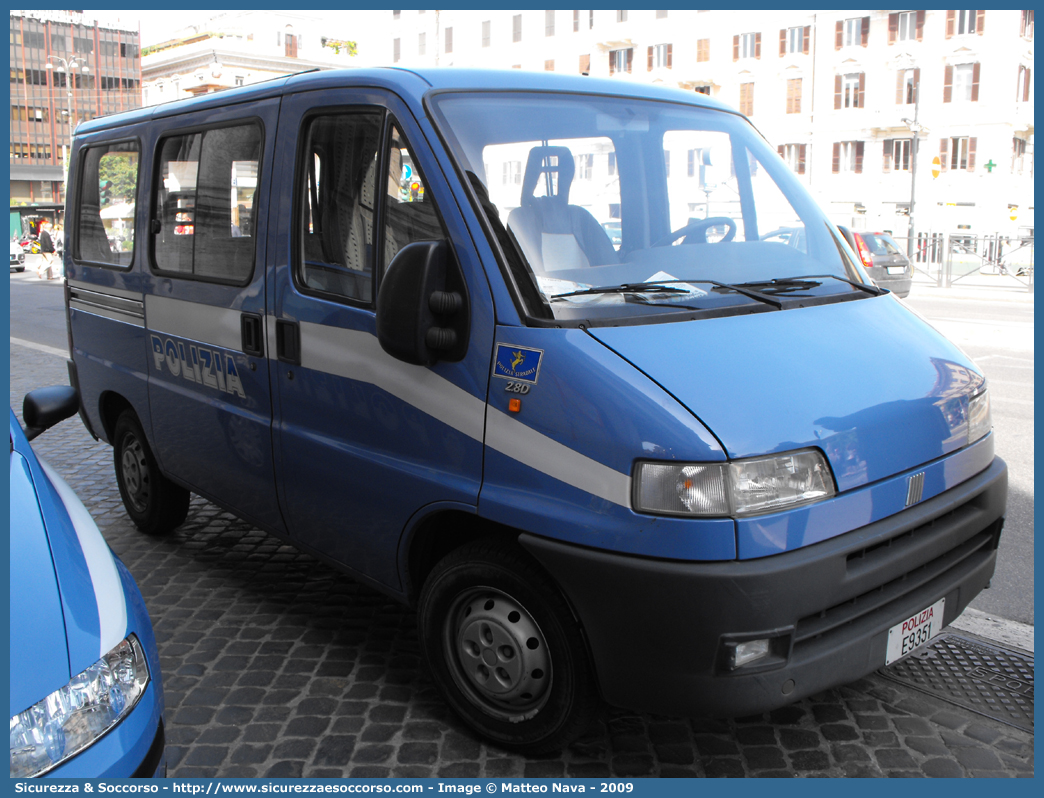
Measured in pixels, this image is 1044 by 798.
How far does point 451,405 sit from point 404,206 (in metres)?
0.71

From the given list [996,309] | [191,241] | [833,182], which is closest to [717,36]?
[833,182]

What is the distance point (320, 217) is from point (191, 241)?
1194 millimetres

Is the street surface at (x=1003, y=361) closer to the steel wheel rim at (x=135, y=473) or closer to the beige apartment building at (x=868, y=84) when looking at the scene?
the steel wheel rim at (x=135, y=473)

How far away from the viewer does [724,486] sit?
2.54 meters

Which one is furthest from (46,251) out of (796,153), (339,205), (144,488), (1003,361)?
(796,153)

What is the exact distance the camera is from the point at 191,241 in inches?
178

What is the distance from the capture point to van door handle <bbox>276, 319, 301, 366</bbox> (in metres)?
3.73

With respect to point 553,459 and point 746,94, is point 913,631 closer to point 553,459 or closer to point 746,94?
point 553,459

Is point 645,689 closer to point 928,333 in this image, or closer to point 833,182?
point 928,333

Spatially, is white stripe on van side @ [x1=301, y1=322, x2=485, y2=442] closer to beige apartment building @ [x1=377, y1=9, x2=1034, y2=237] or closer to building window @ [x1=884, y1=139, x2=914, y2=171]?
beige apartment building @ [x1=377, y1=9, x2=1034, y2=237]

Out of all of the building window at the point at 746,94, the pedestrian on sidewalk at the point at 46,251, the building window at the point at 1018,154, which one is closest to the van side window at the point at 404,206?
the pedestrian on sidewalk at the point at 46,251

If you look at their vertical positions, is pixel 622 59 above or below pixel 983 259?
above

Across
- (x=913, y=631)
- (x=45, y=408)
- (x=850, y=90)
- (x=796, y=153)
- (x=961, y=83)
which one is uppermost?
(x=850, y=90)
